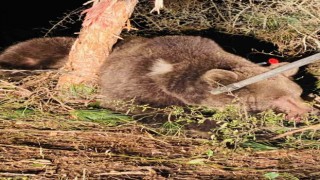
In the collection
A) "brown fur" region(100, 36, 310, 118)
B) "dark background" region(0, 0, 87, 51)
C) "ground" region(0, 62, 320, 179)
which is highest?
"dark background" region(0, 0, 87, 51)

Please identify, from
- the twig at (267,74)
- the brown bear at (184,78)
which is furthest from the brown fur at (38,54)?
the twig at (267,74)

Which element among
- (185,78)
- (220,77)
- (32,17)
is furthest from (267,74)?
(32,17)

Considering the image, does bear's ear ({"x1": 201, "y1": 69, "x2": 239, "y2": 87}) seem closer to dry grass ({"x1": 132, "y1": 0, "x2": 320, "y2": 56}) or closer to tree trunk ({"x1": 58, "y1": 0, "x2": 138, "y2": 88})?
tree trunk ({"x1": 58, "y1": 0, "x2": 138, "y2": 88})

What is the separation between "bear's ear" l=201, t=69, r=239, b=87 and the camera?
4.38 metres

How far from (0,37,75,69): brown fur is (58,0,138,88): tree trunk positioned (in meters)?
0.46

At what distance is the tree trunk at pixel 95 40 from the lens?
479cm

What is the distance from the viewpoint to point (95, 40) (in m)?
4.92

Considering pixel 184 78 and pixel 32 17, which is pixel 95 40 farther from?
pixel 32 17

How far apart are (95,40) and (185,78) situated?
3.21 ft

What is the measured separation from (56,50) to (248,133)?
2610 mm

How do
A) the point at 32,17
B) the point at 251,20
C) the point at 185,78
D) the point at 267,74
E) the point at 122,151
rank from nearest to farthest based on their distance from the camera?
the point at 122,151, the point at 267,74, the point at 185,78, the point at 251,20, the point at 32,17

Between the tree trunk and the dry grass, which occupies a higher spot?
the dry grass

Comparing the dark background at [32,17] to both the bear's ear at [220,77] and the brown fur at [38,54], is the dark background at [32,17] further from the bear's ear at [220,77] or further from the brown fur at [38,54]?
the bear's ear at [220,77]

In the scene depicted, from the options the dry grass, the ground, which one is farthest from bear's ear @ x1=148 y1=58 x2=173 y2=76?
the dry grass
